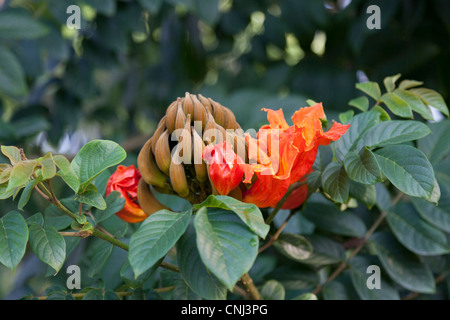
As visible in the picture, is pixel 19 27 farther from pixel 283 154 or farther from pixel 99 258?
pixel 283 154

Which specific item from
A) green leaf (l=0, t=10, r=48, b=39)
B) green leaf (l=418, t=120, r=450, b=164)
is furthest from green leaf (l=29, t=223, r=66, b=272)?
green leaf (l=0, t=10, r=48, b=39)

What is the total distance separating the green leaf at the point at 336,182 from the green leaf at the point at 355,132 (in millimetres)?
32

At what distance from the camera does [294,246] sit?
0.80 meters

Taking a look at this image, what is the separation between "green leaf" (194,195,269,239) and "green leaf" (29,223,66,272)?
207 mm

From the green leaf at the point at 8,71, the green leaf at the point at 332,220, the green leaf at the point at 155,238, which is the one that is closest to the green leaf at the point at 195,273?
the green leaf at the point at 155,238

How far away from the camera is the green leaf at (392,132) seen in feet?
2.20

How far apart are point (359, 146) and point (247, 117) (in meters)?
0.91

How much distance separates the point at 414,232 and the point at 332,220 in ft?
0.53

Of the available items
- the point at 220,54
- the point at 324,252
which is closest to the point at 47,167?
the point at 324,252

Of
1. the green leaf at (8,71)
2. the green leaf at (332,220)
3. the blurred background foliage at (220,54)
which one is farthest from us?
the blurred background foliage at (220,54)

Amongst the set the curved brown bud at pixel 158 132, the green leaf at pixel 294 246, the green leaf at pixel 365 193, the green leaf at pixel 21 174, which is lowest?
the green leaf at pixel 294 246

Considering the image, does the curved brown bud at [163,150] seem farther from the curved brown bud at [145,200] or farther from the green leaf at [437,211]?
the green leaf at [437,211]

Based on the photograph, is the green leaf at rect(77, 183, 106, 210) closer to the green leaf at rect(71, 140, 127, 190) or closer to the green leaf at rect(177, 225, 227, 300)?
the green leaf at rect(71, 140, 127, 190)
